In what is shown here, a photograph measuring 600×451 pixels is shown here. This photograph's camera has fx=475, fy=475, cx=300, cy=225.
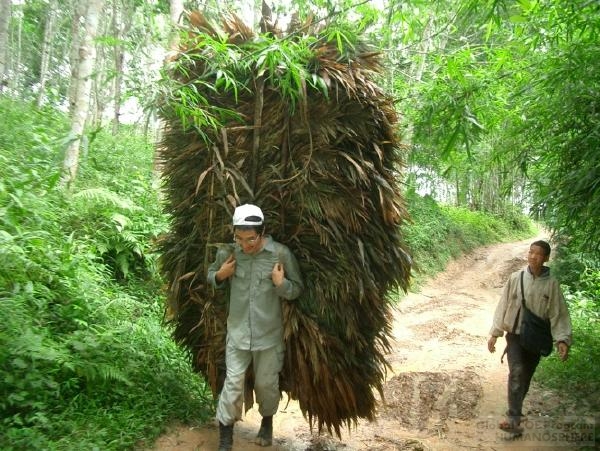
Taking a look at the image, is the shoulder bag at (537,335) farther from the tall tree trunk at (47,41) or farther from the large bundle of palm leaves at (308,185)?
the tall tree trunk at (47,41)

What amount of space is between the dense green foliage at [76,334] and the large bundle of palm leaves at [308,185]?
709mm

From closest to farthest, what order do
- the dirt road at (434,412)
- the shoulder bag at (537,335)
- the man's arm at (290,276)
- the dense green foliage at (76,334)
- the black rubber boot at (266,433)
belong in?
the dense green foliage at (76,334), the man's arm at (290,276), the black rubber boot at (266,433), the dirt road at (434,412), the shoulder bag at (537,335)

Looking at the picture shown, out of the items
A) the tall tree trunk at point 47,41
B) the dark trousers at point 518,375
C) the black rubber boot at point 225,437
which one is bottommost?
the black rubber boot at point 225,437

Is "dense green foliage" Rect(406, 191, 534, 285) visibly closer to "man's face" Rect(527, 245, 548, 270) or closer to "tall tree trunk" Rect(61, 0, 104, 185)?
"man's face" Rect(527, 245, 548, 270)

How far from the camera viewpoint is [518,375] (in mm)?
4340

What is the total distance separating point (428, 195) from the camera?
55.1 feet

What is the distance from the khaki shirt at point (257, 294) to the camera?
3.40 meters

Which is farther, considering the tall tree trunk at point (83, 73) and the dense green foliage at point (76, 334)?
the tall tree trunk at point (83, 73)

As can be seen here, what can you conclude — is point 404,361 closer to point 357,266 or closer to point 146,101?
point 357,266

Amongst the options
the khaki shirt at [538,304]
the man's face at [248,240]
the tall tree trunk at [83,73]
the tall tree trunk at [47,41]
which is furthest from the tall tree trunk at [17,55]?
→ the khaki shirt at [538,304]

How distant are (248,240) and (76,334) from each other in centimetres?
170

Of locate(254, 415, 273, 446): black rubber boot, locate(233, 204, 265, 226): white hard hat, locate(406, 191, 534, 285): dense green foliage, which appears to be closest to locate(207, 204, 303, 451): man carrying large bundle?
locate(233, 204, 265, 226): white hard hat

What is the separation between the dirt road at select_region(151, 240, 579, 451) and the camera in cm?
406

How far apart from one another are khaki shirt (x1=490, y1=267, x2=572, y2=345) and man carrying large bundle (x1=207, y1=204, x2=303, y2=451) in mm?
2191
